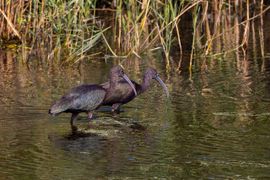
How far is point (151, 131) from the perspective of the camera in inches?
336

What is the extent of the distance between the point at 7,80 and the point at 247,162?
5.25 meters

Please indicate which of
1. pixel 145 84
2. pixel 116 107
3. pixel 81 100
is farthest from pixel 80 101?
pixel 145 84

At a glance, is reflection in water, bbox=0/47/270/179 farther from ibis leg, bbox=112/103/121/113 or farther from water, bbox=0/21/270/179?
ibis leg, bbox=112/103/121/113

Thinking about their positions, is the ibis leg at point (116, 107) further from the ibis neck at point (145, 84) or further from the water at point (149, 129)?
the ibis neck at point (145, 84)

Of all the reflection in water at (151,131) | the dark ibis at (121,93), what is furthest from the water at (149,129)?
the dark ibis at (121,93)

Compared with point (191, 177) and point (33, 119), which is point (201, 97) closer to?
point (33, 119)

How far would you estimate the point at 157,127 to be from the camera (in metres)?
8.70

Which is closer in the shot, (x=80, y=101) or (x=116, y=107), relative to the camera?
(x=80, y=101)

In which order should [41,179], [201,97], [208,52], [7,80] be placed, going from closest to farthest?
1. [41,179]
2. [201,97]
3. [7,80]
4. [208,52]

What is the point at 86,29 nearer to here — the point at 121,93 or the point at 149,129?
the point at 121,93

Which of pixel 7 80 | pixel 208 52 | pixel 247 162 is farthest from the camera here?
pixel 208 52

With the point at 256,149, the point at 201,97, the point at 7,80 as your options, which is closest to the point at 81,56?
the point at 7,80

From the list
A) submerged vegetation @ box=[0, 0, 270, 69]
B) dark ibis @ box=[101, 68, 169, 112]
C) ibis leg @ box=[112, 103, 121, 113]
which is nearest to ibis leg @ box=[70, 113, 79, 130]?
dark ibis @ box=[101, 68, 169, 112]

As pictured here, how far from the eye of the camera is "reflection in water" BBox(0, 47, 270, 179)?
23.2ft
